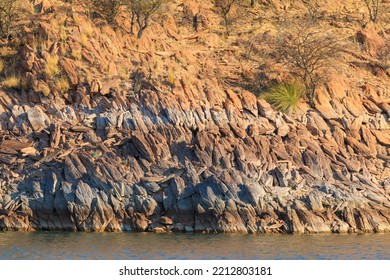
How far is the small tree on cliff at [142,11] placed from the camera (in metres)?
38.3

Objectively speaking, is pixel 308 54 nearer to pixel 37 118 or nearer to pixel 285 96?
pixel 285 96

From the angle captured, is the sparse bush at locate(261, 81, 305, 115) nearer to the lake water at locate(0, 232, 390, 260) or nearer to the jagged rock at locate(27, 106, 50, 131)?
the lake water at locate(0, 232, 390, 260)

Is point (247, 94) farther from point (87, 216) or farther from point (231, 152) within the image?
point (87, 216)

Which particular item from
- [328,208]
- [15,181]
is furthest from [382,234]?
[15,181]

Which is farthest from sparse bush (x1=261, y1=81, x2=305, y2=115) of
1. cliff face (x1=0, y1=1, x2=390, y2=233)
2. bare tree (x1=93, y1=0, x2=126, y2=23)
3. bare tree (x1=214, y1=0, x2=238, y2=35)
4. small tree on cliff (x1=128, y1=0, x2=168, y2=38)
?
bare tree (x1=93, y1=0, x2=126, y2=23)

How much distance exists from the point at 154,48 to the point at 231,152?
7287 mm

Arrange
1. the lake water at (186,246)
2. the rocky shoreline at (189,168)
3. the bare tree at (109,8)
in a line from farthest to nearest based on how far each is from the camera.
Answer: the bare tree at (109,8), the rocky shoreline at (189,168), the lake water at (186,246)

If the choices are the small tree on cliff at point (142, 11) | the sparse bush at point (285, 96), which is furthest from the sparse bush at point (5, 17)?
the sparse bush at point (285, 96)

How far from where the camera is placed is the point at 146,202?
101 ft

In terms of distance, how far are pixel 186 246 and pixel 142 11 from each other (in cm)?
1341

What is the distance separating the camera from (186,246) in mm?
27844

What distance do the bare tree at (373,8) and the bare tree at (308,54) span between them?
3.47 meters

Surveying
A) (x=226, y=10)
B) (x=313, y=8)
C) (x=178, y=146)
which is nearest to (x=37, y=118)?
(x=178, y=146)

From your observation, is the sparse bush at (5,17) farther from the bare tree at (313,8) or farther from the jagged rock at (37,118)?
the bare tree at (313,8)
